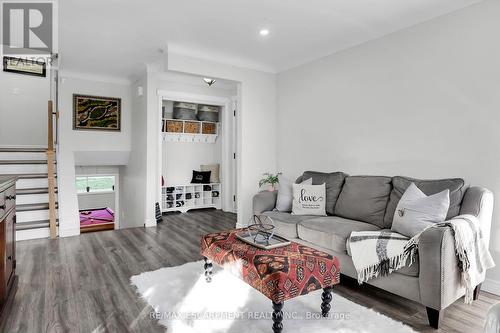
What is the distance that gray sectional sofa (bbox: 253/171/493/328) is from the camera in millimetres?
2109

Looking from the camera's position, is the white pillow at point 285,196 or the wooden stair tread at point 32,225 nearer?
the white pillow at point 285,196

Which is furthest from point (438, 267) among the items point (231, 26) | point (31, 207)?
point (31, 207)

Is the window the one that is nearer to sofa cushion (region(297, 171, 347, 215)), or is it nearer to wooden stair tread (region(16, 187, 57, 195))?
wooden stair tread (region(16, 187, 57, 195))

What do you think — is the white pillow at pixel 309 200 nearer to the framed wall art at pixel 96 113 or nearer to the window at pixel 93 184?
the framed wall art at pixel 96 113

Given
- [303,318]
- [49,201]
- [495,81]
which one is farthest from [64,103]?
[495,81]

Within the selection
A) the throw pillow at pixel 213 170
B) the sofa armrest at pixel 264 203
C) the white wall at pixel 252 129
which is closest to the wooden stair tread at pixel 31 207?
the white wall at pixel 252 129

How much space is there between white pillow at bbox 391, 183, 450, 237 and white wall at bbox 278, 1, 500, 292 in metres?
0.60

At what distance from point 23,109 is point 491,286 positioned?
8166mm

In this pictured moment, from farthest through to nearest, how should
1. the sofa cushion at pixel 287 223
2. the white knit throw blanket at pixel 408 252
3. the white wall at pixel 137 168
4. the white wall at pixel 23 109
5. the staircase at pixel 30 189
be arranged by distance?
the white wall at pixel 23 109, the white wall at pixel 137 168, the staircase at pixel 30 189, the sofa cushion at pixel 287 223, the white knit throw blanket at pixel 408 252

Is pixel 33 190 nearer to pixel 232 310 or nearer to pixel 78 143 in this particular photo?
pixel 78 143

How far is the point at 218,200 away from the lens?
6.87m

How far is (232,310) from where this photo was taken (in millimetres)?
2332

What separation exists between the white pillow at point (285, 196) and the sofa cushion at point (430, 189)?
103cm

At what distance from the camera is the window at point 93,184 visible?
803cm
